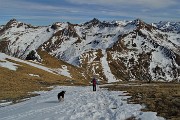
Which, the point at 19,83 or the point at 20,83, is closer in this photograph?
the point at 19,83

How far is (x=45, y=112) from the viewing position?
1129 inches

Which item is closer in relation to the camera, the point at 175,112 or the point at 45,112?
the point at 175,112

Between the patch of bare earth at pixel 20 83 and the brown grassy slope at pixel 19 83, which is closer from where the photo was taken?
the patch of bare earth at pixel 20 83

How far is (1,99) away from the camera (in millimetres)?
46188

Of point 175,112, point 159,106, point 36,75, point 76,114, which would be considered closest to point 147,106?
point 159,106

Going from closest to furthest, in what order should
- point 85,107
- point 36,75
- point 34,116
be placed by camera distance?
point 34,116 < point 85,107 < point 36,75

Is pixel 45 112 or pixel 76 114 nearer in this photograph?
pixel 76 114

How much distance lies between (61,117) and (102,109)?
4068 millimetres

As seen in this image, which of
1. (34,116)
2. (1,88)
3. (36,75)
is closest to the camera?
(34,116)

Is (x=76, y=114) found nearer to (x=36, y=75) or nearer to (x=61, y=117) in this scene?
(x=61, y=117)

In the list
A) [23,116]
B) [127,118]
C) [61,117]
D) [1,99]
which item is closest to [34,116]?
[23,116]

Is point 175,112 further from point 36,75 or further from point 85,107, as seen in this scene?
point 36,75

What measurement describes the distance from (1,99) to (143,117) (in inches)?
1159

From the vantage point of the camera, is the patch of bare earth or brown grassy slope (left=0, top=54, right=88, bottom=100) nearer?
the patch of bare earth
